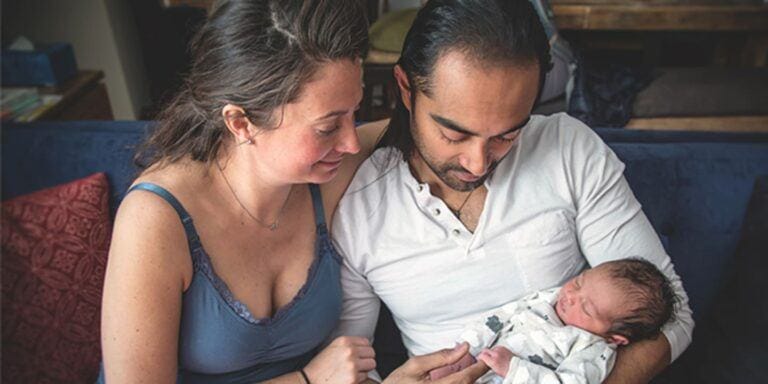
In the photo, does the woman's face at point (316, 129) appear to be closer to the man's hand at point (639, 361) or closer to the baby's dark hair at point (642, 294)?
the baby's dark hair at point (642, 294)

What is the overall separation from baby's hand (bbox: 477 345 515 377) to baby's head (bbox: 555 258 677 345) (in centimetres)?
19

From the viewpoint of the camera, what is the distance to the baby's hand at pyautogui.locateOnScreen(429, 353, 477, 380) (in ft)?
4.24

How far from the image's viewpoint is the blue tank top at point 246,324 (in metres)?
1.18

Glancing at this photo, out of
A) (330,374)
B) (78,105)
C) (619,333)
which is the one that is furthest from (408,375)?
(78,105)

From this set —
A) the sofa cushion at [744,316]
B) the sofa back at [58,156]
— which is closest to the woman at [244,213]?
the sofa back at [58,156]

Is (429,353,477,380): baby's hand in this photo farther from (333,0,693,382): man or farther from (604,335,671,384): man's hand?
(604,335,671,384): man's hand

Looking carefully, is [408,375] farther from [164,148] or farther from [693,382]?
[693,382]

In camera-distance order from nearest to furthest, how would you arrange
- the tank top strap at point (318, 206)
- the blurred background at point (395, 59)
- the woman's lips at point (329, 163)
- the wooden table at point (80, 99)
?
the woman's lips at point (329, 163) < the tank top strap at point (318, 206) < the wooden table at point (80, 99) < the blurred background at point (395, 59)

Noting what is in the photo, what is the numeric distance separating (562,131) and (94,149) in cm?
122

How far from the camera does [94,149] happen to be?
64.1 inches

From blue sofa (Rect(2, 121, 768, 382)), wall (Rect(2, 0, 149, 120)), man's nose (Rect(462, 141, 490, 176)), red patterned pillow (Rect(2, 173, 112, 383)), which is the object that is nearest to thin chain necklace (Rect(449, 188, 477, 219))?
man's nose (Rect(462, 141, 490, 176))

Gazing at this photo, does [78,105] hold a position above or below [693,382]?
above

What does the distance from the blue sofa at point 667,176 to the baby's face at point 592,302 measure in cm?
45

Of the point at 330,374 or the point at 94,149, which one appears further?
the point at 94,149
